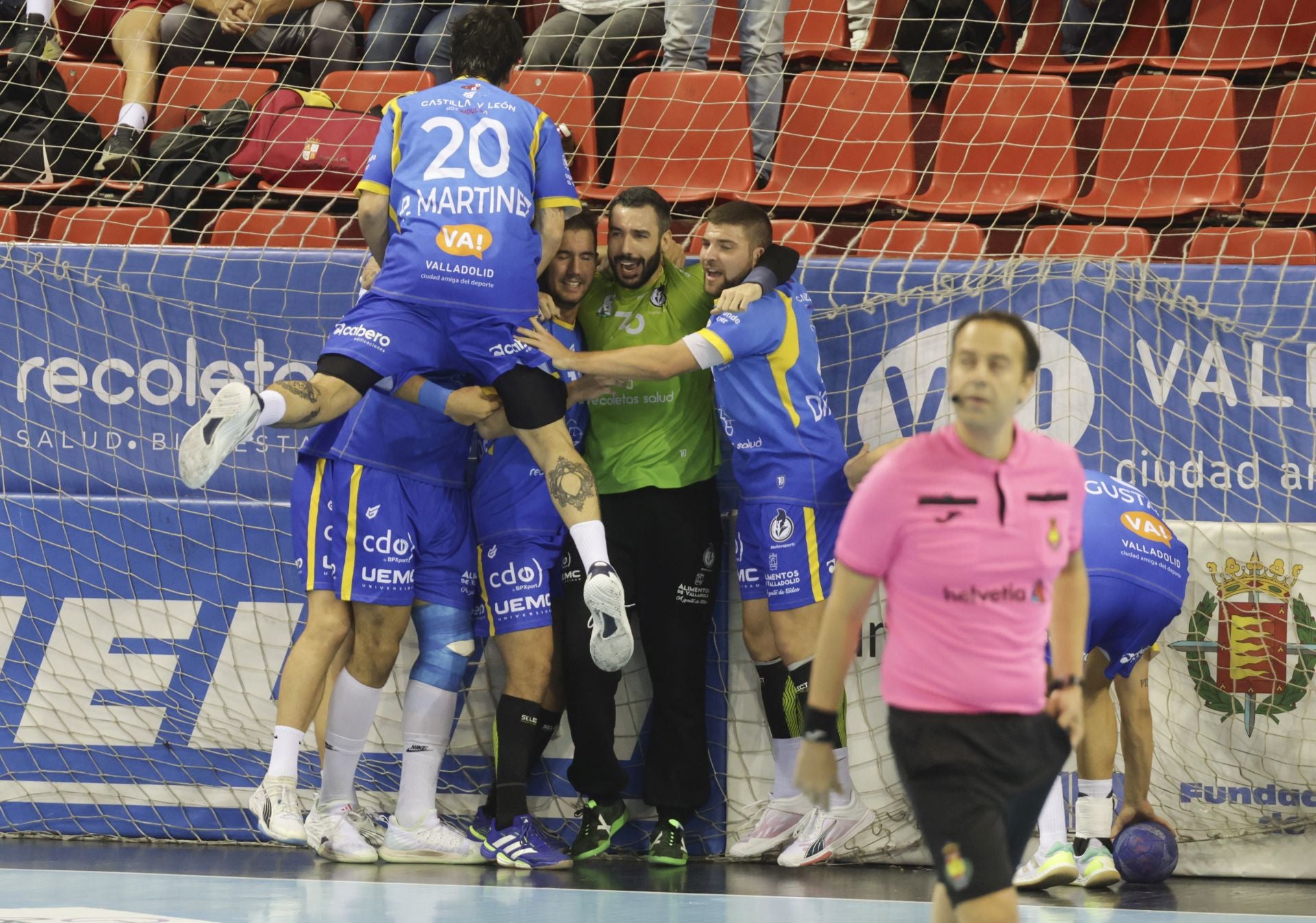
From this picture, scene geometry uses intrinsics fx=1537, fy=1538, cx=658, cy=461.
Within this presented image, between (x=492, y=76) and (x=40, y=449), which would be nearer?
(x=492, y=76)

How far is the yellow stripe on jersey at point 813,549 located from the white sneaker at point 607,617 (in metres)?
0.80

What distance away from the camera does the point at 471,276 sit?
5.28 metres

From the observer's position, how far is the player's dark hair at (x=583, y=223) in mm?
5867

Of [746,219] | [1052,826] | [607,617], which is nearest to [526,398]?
[607,617]

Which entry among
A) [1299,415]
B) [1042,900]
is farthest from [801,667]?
[1299,415]

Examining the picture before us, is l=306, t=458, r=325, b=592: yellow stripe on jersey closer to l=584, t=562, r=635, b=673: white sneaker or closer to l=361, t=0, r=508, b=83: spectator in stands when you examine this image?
l=584, t=562, r=635, b=673: white sneaker

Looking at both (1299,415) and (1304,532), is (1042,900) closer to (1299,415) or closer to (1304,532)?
(1304,532)

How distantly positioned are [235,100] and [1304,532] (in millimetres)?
5279

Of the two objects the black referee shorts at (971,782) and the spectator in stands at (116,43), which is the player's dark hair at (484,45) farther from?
the black referee shorts at (971,782)

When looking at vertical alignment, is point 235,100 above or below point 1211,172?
above

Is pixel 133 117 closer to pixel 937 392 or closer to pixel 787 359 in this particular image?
pixel 787 359

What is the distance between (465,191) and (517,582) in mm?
1459

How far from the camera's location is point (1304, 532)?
18.7 feet

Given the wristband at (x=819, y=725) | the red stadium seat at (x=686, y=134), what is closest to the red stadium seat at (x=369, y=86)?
the red stadium seat at (x=686, y=134)
